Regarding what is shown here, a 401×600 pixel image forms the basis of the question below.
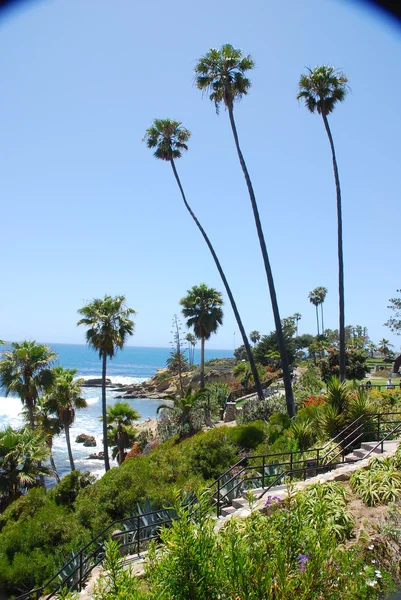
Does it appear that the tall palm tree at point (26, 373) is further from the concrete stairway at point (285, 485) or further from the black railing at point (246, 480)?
the concrete stairway at point (285, 485)

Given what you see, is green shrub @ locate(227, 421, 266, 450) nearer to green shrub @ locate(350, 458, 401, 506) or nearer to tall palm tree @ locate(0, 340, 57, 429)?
green shrub @ locate(350, 458, 401, 506)

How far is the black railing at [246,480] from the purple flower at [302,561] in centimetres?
464

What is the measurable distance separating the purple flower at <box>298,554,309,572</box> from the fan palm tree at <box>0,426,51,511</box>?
15.0 metres

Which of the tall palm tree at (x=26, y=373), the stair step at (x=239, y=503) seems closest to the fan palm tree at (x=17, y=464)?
the tall palm tree at (x=26, y=373)

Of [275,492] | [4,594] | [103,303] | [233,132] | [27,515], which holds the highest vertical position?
[233,132]

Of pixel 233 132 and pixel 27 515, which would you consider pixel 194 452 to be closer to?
pixel 27 515

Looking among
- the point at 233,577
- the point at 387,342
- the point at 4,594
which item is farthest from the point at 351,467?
the point at 387,342

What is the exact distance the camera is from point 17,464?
17.3 metres

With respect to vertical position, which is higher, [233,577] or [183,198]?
[183,198]

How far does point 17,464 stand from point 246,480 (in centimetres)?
980

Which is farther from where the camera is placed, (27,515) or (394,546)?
(27,515)

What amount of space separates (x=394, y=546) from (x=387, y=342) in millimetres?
105104

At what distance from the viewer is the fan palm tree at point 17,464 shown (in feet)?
56.1

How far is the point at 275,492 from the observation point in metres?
10.4
